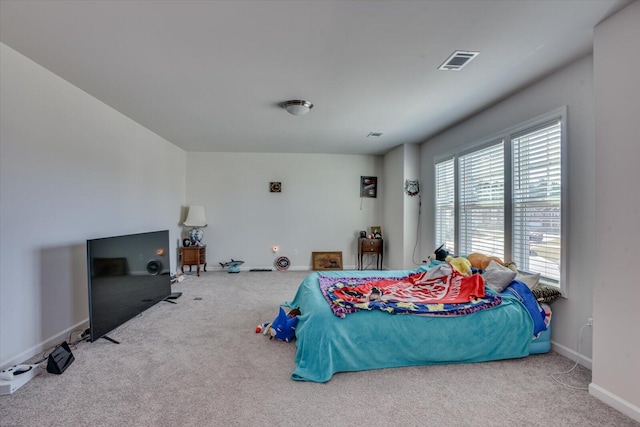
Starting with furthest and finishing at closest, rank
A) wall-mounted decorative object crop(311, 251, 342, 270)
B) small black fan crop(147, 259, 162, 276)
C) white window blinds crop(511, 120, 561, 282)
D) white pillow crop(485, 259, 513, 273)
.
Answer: wall-mounted decorative object crop(311, 251, 342, 270) → small black fan crop(147, 259, 162, 276) → white pillow crop(485, 259, 513, 273) → white window blinds crop(511, 120, 561, 282)

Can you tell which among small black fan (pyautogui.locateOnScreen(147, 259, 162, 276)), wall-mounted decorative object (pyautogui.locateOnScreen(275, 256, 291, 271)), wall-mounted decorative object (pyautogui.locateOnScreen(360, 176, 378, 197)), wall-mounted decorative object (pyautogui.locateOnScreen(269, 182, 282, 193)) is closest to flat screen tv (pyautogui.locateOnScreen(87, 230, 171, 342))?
small black fan (pyautogui.locateOnScreen(147, 259, 162, 276))

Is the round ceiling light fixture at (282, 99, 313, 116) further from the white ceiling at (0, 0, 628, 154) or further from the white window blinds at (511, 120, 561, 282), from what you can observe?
the white window blinds at (511, 120, 561, 282)

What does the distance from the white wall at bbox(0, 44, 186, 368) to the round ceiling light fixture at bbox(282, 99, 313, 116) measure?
7.02 ft

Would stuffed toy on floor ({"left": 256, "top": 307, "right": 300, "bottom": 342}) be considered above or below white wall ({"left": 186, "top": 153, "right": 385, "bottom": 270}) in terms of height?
below

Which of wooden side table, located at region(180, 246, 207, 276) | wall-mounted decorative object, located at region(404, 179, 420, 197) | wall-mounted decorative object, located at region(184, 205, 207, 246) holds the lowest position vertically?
wooden side table, located at region(180, 246, 207, 276)

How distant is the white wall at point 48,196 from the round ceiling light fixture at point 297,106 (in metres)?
2.14

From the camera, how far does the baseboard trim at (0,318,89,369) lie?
7.57 feet

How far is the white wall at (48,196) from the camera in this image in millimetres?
2314

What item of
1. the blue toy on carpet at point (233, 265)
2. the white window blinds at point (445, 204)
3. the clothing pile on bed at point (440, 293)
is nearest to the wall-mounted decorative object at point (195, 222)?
the blue toy on carpet at point (233, 265)

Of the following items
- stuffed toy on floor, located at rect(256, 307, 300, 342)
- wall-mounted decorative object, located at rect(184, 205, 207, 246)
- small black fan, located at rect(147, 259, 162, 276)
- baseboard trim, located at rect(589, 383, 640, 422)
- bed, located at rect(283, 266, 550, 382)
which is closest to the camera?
baseboard trim, located at rect(589, 383, 640, 422)

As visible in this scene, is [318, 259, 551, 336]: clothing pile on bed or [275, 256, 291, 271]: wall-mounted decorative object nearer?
[318, 259, 551, 336]: clothing pile on bed

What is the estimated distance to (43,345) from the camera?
2.59 meters

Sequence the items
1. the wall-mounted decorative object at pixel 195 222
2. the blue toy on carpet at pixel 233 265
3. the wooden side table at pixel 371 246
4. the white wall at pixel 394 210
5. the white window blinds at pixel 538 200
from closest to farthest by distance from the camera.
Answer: the white window blinds at pixel 538 200 < the white wall at pixel 394 210 < the wall-mounted decorative object at pixel 195 222 < the blue toy on carpet at pixel 233 265 < the wooden side table at pixel 371 246

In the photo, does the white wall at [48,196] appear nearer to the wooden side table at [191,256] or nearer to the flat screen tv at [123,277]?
the flat screen tv at [123,277]
